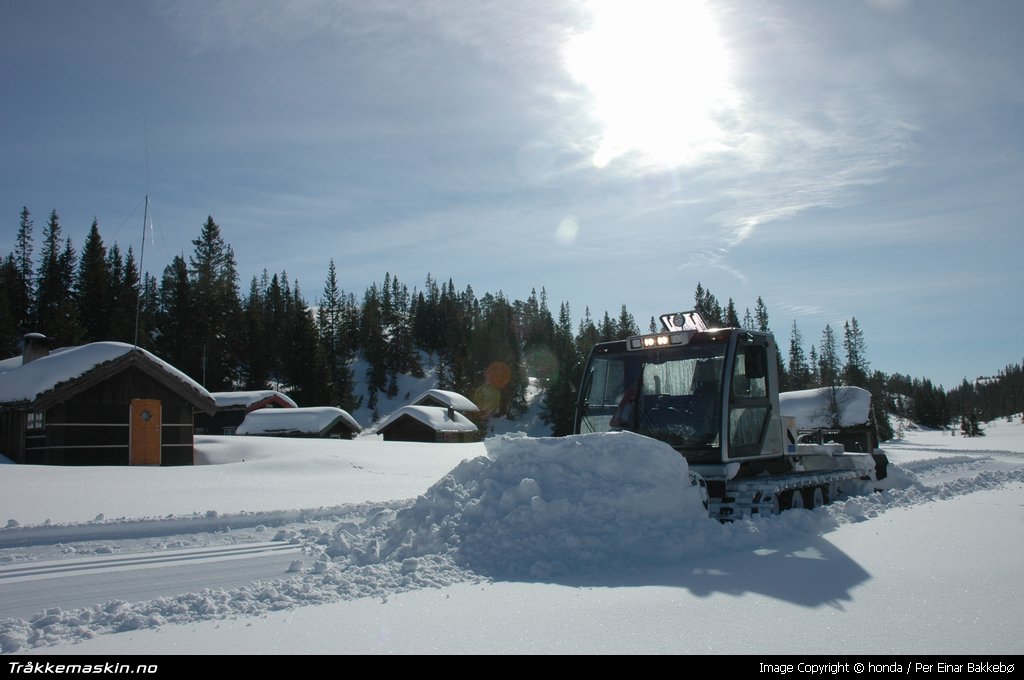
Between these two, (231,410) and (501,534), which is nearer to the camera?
(501,534)

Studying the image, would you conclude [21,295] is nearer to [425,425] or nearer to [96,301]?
[96,301]

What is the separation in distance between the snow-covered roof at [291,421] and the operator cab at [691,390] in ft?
120

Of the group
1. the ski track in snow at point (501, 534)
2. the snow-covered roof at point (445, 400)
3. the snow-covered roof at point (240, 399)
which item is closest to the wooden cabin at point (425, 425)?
the snow-covered roof at point (445, 400)

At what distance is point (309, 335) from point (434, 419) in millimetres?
20381

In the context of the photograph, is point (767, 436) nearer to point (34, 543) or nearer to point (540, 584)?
point (540, 584)

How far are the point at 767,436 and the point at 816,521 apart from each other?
5.97 feet

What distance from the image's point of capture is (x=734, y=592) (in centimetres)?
619

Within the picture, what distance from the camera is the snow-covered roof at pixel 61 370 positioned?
21.2m

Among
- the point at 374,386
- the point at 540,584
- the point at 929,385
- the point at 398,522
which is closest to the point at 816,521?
the point at 540,584

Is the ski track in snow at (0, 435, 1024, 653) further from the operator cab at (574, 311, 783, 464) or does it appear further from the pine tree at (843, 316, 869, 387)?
the pine tree at (843, 316, 869, 387)

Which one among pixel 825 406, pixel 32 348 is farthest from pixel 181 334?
pixel 825 406

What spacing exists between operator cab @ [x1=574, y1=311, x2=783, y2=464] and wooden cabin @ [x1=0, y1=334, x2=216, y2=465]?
17236 millimetres

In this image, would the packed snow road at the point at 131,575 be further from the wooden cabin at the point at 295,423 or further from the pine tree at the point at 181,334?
the pine tree at the point at 181,334

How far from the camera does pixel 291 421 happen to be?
46.5 meters
